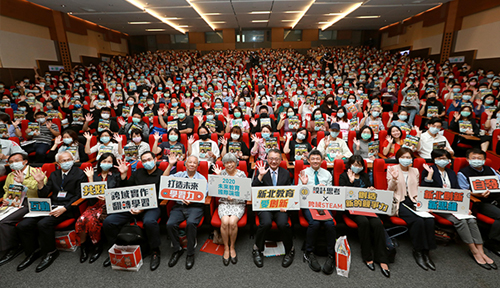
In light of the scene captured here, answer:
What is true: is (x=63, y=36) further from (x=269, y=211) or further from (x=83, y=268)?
(x=269, y=211)

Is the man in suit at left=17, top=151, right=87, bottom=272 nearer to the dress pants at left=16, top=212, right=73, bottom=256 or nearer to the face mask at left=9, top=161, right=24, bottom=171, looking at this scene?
the dress pants at left=16, top=212, right=73, bottom=256

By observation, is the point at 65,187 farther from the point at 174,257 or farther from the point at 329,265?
the point at 329,265

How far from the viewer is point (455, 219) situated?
8.23ft

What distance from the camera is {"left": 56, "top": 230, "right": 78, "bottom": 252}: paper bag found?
2.73 metres

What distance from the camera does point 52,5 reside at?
933 centimetres

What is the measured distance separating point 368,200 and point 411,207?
0.65 m

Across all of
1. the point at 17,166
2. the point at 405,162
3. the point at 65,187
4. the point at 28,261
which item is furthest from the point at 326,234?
the point at 17,166

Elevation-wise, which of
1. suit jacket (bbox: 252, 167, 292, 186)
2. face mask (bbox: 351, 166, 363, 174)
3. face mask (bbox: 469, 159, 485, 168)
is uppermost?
face mask (bbox: 469, 159, 485, 168)

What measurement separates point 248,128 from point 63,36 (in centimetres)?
1219

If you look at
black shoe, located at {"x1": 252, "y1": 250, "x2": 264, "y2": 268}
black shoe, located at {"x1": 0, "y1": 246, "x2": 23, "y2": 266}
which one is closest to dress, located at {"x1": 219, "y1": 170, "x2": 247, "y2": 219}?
black shoe, located at {"x1": 252, "y1": 250, "x2": 264, "y2": 268}

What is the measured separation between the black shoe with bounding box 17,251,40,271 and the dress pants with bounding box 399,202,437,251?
14.1 ft

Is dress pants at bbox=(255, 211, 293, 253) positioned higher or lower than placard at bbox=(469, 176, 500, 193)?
lower

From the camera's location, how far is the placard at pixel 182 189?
8.63 feet

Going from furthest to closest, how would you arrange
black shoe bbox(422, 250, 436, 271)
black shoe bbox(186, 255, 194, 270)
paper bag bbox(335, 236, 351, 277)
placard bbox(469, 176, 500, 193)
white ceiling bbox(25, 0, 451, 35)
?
white ceiling bbox(25, 0, 451, 35)
placard bbox(469, 176, 500, 193)
black shoe bbox(186, 255, 194, 270)
black shoe bbox(422, 250, 436, 271)
paper bag bbox(335, 236, 351, 277)
